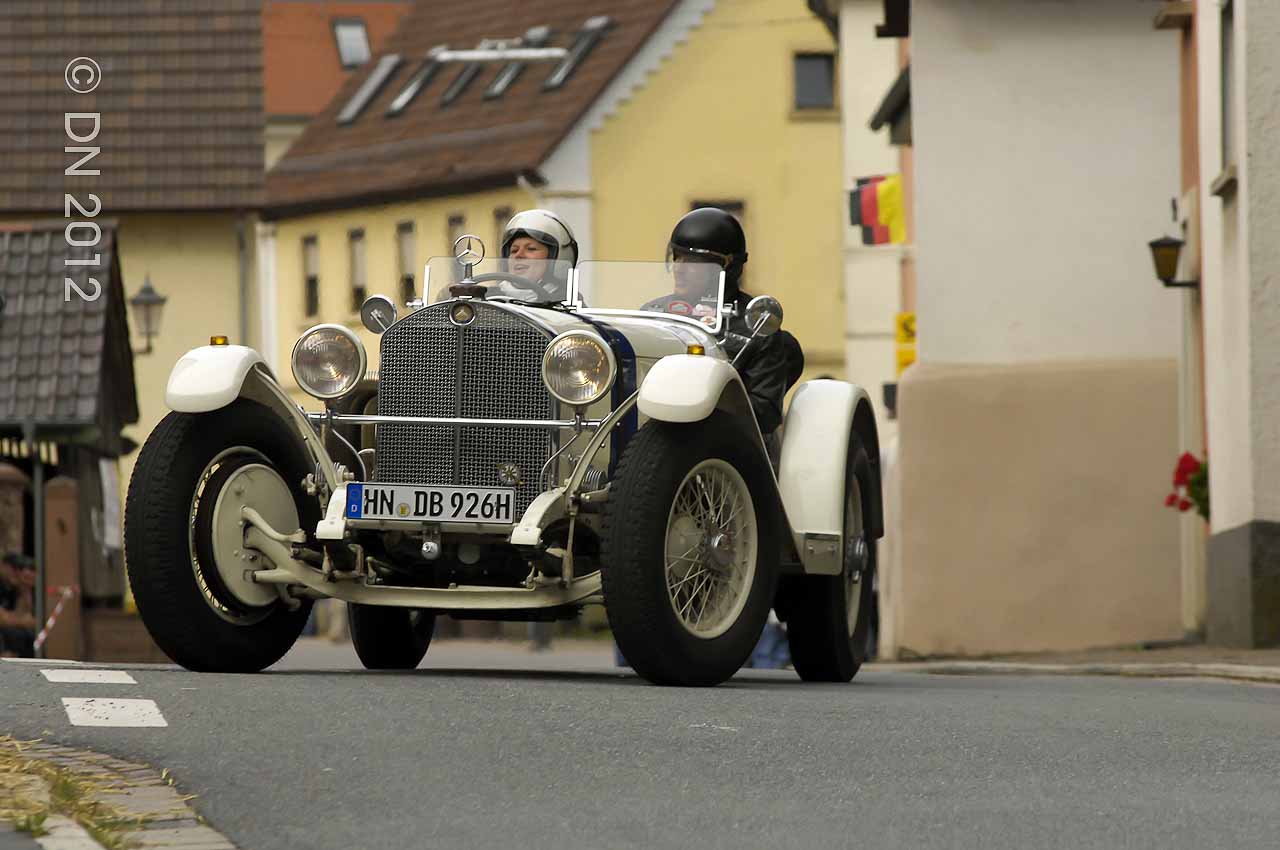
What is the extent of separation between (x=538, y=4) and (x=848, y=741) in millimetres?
50792

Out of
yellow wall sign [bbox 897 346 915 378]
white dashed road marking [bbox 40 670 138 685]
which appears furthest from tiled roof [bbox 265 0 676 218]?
white dashed road marking [bbox 40 670 138 685]

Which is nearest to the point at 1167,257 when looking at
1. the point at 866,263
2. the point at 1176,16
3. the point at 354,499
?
the point at 1176,16

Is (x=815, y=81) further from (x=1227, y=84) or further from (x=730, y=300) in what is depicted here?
(x=730, y=300)

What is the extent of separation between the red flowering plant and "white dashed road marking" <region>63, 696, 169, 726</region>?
13.4 metres

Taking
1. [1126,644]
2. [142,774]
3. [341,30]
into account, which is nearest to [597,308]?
[142,774]

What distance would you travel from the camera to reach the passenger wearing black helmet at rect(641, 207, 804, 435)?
39.7 feet

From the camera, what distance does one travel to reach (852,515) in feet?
42.9

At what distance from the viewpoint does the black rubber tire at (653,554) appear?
34.7 feet

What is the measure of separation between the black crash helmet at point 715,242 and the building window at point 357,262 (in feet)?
148

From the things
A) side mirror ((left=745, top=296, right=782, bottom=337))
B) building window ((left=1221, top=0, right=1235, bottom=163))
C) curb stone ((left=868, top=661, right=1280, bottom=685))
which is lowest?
curb stone ((left=868, top=661, right=1280, bottom=685))

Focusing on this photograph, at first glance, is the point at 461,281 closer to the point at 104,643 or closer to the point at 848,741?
the point at 848,741

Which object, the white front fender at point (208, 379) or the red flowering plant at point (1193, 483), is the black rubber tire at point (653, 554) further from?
the red flowering plant at point (1193, 483)

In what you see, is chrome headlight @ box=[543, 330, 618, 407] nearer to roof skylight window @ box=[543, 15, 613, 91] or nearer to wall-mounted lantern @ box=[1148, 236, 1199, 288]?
wall-mounted lantern @ box=[1148, 236, 1199, 288]

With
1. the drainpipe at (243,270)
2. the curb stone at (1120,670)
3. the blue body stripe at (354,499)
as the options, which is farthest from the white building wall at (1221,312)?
the drainpipe at (243,270)
